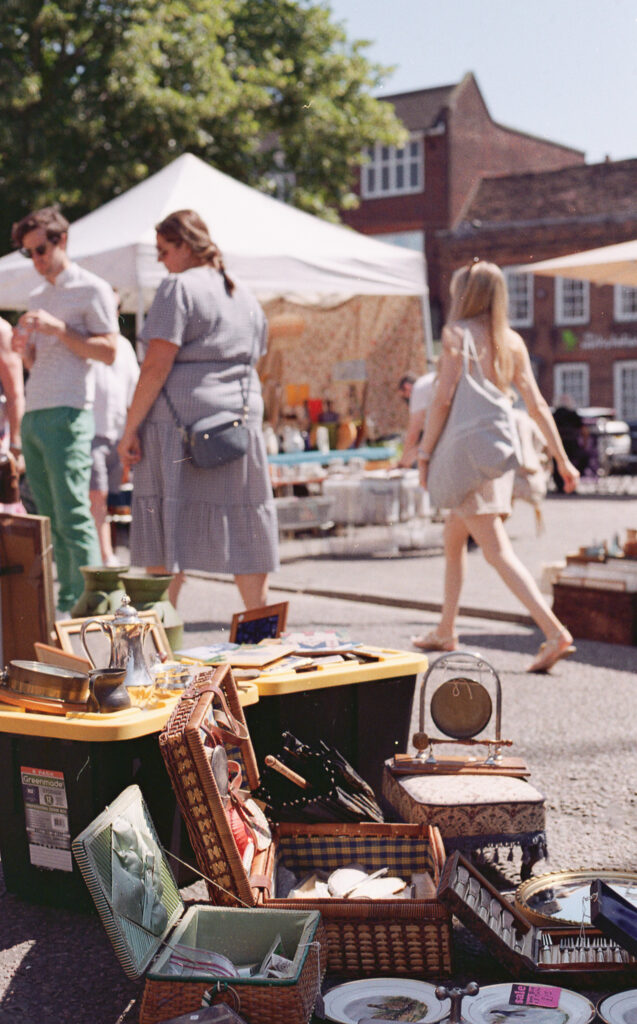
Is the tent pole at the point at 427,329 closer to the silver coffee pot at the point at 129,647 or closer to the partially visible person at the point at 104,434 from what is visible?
the partially visible person at the point at 104,434

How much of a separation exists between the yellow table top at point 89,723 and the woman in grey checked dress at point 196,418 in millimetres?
2081

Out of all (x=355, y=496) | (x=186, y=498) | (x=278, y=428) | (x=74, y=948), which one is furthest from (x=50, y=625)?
(x=278, y=428)

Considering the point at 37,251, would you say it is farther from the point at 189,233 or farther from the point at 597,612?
the point at 597,612

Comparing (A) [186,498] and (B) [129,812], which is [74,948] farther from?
(A) [186,498]

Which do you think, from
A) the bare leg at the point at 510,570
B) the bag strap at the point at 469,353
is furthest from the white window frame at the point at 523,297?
the bare leg at the point at 510,570

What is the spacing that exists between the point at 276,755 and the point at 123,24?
19372 mm

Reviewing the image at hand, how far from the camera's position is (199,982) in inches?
101

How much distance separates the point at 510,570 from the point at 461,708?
2.37 metres

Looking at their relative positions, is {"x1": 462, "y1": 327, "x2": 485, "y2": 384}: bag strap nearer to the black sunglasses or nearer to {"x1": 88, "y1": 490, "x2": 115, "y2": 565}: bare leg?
the black sunglasses

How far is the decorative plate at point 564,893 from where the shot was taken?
3158mm

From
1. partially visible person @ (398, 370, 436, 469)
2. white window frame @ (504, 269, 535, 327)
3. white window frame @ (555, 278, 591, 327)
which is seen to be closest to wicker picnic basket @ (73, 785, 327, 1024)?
partially visible person @ (398, 370, 436, 469)

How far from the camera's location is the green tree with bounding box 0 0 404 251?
67.5ft

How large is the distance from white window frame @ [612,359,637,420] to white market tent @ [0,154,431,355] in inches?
1016

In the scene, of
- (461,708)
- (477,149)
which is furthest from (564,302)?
(461,708)
